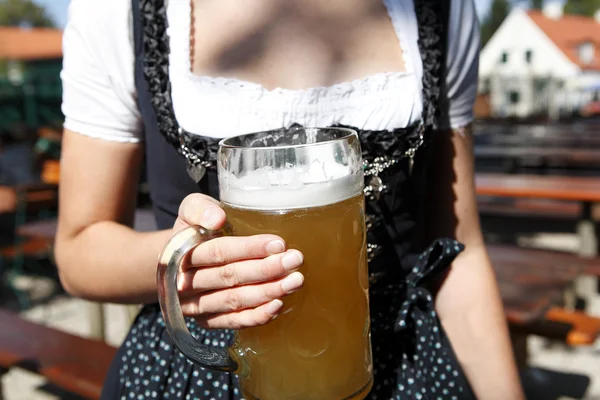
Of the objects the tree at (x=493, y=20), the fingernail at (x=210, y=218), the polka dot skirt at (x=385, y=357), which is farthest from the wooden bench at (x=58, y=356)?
the tree at (x=493, y=20)

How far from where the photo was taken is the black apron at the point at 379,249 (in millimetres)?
867

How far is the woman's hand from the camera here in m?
0.59

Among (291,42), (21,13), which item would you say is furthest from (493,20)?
(21,13)

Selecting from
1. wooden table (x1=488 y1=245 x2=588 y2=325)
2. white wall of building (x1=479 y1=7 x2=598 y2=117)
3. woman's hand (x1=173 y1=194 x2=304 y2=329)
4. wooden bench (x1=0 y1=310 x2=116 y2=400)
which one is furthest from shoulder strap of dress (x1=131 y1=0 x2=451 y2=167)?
white wall of building (x1=479 y1=7 x2=598 y2=117)

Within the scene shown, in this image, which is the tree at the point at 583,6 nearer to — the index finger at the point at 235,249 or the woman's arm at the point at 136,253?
the woman's arm at the point at 136,253

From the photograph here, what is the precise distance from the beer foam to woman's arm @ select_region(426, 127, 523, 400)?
1.57ft

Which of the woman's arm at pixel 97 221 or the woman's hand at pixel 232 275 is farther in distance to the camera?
the woman's arm at pixel 97 221

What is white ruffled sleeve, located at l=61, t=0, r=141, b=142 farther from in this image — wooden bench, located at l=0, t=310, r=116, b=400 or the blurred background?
wooden bench, located at l=0, t=310, r=116, b=400

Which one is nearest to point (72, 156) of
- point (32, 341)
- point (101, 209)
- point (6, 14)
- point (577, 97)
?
point (101, 209)

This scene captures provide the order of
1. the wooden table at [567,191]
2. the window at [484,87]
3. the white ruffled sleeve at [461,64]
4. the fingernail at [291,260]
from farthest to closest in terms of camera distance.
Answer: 1. the window at [484,87]
2. the wooden table at [567,191]
3. the white ruffled sleeve at [461,64]
4. the fingernail at [291,260]

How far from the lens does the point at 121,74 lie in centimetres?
89

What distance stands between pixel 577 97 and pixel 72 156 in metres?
24.9

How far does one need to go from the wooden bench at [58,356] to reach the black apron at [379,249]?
969 mm

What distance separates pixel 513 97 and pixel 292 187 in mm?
19746
